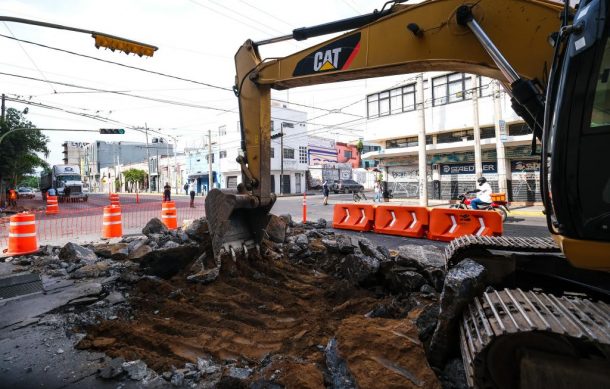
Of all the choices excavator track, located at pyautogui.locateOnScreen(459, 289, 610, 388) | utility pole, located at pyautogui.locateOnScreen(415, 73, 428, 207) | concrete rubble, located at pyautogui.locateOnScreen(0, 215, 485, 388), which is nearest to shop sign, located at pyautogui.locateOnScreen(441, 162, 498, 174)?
utility pole, located at pyautogui.locateOnScreen(415, 73, 428, 207)

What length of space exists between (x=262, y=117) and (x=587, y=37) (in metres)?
4.33

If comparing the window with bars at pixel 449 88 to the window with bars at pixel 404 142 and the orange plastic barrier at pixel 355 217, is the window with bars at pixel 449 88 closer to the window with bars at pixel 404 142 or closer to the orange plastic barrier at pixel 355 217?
the window with bars at pixel 404 142

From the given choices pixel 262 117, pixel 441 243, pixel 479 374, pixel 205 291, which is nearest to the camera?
pixel 479 374

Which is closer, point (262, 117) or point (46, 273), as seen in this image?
point (262, 117)

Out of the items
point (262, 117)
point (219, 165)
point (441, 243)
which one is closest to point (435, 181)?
point (441, 243)

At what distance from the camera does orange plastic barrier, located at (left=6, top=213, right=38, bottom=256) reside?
7918mm

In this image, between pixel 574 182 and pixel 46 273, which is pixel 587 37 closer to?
pixel 574 182

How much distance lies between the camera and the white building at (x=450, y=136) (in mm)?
23172

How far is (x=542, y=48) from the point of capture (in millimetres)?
3227

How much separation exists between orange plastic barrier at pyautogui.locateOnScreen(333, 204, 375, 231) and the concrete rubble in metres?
5.48

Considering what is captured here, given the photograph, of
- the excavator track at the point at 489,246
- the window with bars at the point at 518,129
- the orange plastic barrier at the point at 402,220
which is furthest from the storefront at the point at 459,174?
the excavator track at the point at 489,246

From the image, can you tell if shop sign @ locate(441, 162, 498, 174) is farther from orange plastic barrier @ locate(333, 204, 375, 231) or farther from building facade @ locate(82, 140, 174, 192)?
building facade @ locate(82, 140, 174, 192)

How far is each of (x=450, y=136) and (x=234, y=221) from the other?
992 inches

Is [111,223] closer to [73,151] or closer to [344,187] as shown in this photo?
[344,187]
